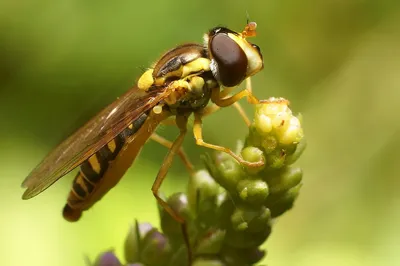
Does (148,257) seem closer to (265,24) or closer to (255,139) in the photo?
(255,139)

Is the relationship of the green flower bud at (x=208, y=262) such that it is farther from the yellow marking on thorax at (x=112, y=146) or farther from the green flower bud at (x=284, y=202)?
the yellow marking on thorax at (x=112, y=146)

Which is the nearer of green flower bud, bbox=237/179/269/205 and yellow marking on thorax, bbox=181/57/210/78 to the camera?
green flower bud, bbox=237/179/269/205

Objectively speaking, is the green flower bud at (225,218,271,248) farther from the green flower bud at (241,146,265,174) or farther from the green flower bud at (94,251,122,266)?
the green flower bud at (94,251,122,266)

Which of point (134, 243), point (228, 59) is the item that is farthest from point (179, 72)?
point (134, 243)

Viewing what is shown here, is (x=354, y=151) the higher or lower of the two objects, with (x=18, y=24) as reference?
lower

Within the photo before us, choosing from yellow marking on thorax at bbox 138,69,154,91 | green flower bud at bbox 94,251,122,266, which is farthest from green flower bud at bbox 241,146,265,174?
yellow marking on thorax at bbox 138,69,154,91

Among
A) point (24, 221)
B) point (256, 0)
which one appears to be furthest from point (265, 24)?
point (24, 221)
